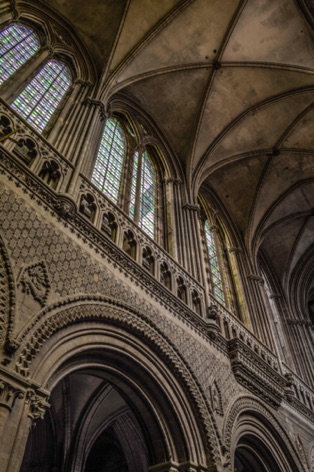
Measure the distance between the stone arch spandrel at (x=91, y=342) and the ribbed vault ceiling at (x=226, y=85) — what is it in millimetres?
6307

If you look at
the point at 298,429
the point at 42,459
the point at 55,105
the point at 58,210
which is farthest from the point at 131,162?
the point at 298,429

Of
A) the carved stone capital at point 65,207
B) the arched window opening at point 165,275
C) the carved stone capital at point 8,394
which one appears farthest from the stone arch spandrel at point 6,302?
the arched window opening at point 165,275

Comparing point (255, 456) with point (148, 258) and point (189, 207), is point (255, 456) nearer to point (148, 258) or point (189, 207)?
point (148, 258)

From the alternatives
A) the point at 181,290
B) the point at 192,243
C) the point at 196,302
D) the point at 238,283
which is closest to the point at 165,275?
the point at 181,290

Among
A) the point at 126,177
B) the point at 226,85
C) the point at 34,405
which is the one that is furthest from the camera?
the point at 226,85

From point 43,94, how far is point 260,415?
8659mm

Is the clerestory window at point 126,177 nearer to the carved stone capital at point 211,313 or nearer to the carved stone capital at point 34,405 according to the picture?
the carved stone capital at point 211,313

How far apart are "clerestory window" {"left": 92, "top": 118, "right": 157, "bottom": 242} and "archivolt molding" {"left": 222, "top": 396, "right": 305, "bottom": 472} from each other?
434 centimetres

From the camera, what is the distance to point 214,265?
41.3 feet

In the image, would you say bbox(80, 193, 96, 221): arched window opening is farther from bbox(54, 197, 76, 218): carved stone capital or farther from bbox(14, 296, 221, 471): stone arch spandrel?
bbox(14, 296, 221, 471): stone arch spandrel

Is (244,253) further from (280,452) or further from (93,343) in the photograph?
(93,343)

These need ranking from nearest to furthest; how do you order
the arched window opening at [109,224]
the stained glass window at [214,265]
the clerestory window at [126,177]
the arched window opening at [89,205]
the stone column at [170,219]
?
the arched window opening at [89,205] < the arched window opening at [109,224] < the clerestory window at [126,177] < the stone column at [170,219] < the stained glass window at [214,265]

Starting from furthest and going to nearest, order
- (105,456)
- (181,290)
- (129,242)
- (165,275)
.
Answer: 1. (105,456)
2. (181,290)
3. (165,275)
4. (129,242)

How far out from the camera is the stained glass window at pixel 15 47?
8.60m
